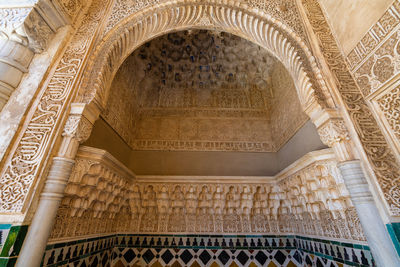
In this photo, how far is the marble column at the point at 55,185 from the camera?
1223 mm

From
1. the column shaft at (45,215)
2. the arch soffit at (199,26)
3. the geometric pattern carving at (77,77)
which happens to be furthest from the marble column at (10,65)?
the column shaft at (45,215)

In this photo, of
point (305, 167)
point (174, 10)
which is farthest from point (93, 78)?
point (305, 167)

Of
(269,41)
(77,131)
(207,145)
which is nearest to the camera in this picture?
(77,131)

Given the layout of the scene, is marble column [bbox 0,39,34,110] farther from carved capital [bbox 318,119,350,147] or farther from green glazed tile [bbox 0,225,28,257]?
carved capital [bbox 318,119,350,147]

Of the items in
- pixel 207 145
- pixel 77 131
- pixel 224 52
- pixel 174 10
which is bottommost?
pixel 77 131

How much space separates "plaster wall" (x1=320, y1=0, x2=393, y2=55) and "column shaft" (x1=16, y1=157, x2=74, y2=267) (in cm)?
287

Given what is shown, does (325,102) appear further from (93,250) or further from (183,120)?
(93,250)

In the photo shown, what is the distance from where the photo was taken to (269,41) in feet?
7.16

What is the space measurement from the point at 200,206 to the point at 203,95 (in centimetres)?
229

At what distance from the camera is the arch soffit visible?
5.94ft

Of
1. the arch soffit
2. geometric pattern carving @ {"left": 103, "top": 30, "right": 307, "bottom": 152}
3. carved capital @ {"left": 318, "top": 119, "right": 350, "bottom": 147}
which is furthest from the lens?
geometric pattern carving @ {"left": 103, "top": 30, "right": 307, "bottom": 152}

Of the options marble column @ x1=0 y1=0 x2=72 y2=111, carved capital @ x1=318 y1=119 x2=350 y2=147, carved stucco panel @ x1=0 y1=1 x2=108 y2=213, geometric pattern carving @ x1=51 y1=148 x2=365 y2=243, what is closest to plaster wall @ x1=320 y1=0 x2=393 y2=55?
carved capital @ x1=318 y1=119 x2=350 y2=147

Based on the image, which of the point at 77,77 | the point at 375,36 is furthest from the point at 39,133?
the point at 375,36

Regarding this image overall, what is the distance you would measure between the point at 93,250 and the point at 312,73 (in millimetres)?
3261
